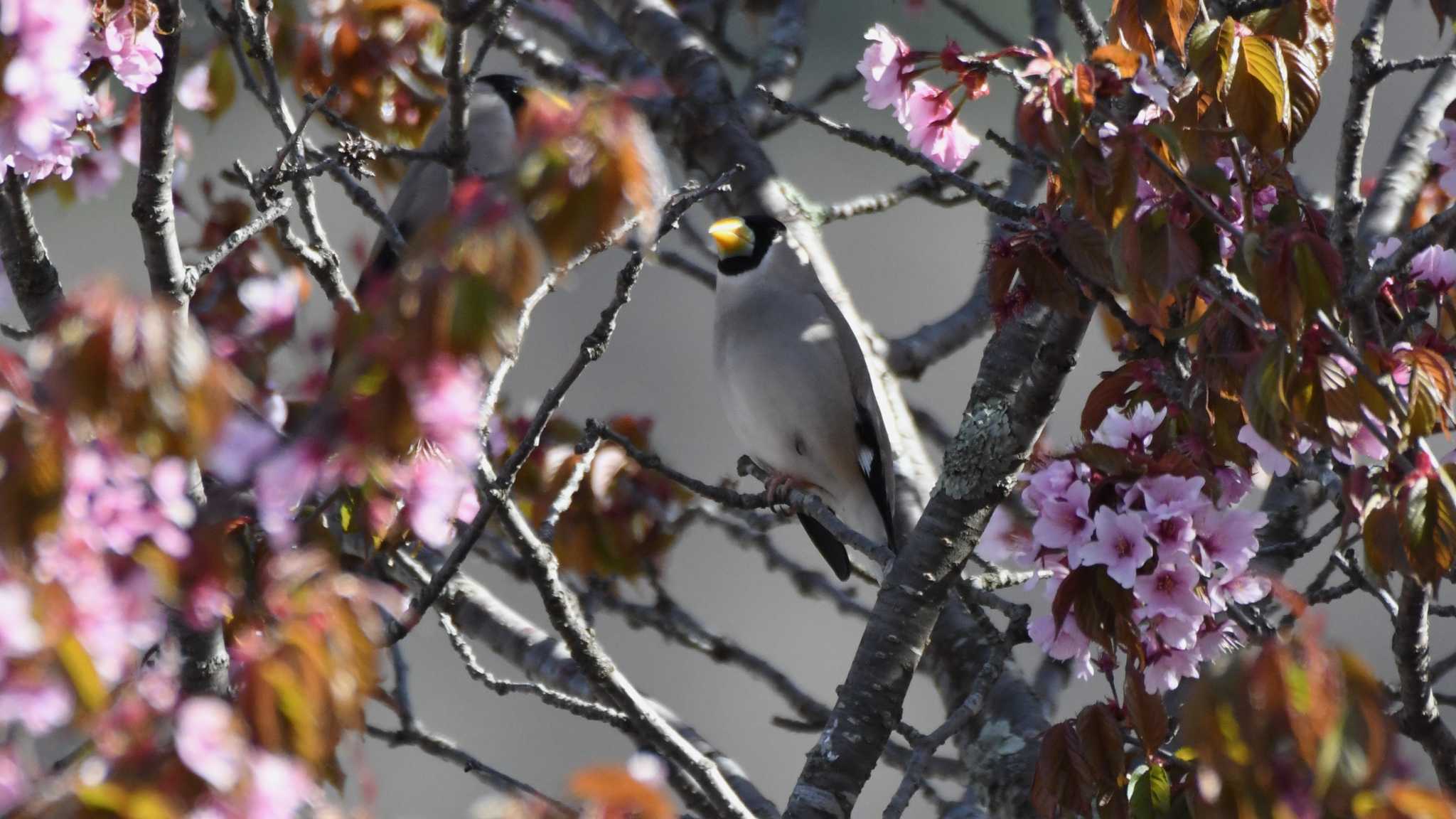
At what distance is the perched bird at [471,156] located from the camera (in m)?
4.19

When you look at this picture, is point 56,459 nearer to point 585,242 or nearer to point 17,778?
point 17,778

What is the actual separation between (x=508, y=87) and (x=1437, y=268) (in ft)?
11.2

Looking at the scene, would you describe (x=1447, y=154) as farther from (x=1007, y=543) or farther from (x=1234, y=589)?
(x=1007, y=543)

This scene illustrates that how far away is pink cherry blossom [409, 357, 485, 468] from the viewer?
1.28m

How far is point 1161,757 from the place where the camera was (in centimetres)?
188

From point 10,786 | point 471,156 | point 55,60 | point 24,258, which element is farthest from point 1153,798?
point 471,156

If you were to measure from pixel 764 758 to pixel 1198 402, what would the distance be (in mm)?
2950

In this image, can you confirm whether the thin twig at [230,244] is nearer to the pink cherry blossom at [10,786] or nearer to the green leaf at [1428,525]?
the pink cherry blossom at [10,786]

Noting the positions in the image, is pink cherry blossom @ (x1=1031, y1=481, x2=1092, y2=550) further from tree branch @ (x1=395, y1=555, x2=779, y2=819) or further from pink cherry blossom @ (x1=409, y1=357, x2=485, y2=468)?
tree branch @ (x1=395, y1=555, x2=779, y2=819)

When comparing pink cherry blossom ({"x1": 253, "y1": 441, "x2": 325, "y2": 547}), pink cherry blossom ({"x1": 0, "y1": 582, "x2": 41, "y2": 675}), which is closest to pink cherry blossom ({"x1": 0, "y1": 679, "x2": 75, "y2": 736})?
pink cherry blossom ({"x1": 0, "y1": 582, "x2": 41, "y2": 675})

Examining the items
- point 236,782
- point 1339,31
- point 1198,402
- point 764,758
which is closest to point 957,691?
point 1198,402

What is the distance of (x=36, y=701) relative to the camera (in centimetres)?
122

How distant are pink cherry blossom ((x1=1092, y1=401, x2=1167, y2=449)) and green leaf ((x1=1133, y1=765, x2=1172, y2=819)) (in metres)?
0.47

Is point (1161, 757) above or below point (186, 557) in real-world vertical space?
above
